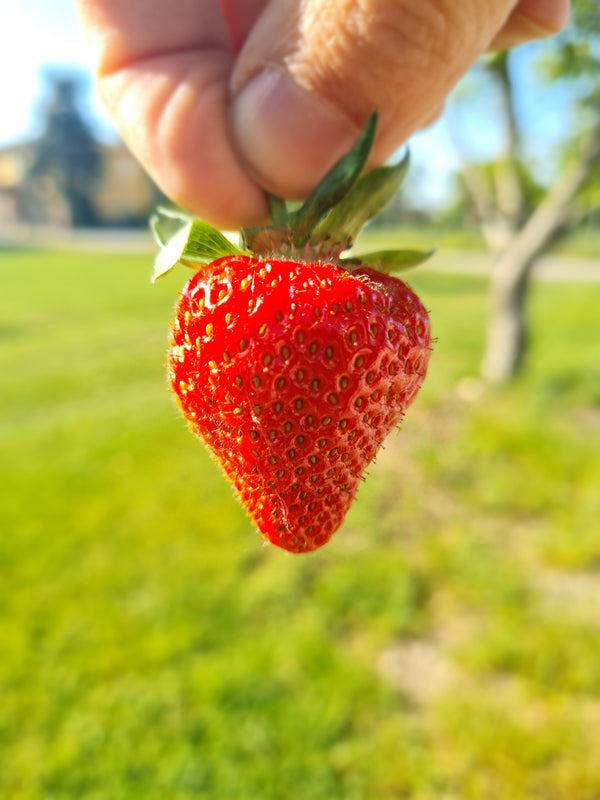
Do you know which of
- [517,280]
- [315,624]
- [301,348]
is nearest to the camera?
[301,348]

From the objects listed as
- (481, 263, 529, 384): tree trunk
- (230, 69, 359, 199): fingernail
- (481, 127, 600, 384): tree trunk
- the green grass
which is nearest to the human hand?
(230, 69, 359, 199): fingernail

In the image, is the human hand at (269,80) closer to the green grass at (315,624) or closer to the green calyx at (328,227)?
the green calyx at (328,227)

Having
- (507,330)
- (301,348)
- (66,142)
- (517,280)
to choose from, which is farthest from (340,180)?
(66,142)

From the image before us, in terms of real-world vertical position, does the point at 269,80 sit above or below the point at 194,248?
above

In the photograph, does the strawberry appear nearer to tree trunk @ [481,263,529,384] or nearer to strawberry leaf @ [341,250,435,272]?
strawberry leaf @ [341,250,435,272]

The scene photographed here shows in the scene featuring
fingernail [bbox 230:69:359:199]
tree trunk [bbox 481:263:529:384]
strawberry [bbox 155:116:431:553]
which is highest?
fingernail [bbox 230:69:359:199]

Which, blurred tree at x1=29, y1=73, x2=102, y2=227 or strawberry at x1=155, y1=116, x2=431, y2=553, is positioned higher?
strawberry at x1=155, y1=116, x2=431, y2=553

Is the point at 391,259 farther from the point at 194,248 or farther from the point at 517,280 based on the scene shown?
the point at 517,280

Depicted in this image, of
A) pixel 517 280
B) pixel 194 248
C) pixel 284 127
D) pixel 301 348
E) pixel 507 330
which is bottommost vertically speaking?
pixel 507 330

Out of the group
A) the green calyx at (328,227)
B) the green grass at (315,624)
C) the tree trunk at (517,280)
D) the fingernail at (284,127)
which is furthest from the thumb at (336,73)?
the tree trunk at (517,280)
